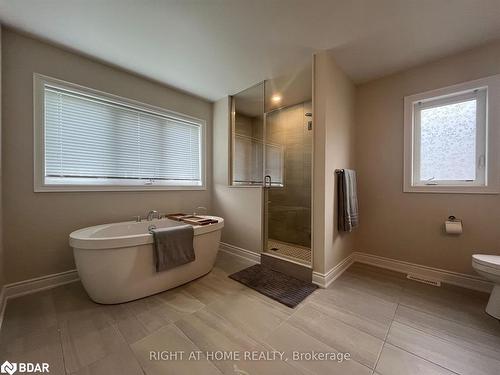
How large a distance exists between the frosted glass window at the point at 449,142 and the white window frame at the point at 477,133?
0.05 meters

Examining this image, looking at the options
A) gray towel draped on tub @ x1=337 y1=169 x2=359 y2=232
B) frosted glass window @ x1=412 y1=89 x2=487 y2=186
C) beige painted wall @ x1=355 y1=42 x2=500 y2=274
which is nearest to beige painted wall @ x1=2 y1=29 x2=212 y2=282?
gray towel draped on tub @ x1=337 y1=169 x2=359 y2=232

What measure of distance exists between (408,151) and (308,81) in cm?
145

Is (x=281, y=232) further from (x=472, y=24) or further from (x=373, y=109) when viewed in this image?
(x=472, y=24)

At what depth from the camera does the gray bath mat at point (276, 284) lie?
6.08ft

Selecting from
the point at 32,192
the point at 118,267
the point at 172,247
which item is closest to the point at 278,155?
the point at 172,247

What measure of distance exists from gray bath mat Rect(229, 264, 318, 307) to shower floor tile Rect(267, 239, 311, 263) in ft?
0.85

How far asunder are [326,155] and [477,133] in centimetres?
154

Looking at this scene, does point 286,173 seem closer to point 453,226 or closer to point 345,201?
point 345,201

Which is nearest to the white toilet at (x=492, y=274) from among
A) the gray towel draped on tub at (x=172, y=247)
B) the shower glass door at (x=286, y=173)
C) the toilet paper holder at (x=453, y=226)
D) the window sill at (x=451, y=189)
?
the toilet paper holder at (x=453, y=226)

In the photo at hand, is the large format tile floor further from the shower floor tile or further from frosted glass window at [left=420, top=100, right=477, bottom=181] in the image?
frosted glass window at [left=420, top=100, right=477, bottom=181]

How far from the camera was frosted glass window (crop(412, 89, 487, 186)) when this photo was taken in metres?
2.01

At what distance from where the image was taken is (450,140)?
2.17 m

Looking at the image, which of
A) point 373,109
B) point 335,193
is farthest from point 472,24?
point 335,193

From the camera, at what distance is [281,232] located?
2852mm
